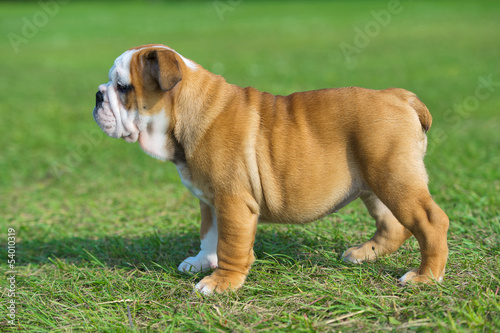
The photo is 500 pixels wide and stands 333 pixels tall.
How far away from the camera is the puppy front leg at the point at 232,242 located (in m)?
3.37

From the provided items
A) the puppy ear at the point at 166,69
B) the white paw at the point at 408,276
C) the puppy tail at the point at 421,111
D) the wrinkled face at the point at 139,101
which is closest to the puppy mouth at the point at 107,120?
the wrinkled face at the point at 139,101

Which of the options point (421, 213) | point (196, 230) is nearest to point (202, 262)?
point (196, 230)

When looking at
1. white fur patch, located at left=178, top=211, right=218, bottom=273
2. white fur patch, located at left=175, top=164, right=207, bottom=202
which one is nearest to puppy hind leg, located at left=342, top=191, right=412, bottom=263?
white fur patch, located at left=178, top=211, right=218, bottom=273

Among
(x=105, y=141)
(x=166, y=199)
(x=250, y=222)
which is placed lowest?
(x=105, y=141)

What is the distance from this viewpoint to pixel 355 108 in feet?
11.0

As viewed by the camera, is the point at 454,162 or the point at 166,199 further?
the point at 454,162

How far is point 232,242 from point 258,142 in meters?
0.66

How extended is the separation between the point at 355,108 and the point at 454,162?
12.5ft

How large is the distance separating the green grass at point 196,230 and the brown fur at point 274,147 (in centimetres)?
34

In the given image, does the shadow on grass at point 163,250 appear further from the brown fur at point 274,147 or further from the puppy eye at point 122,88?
the puppy eye at point 122,88

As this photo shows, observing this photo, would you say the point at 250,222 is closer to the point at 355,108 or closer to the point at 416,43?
the point at 355,108

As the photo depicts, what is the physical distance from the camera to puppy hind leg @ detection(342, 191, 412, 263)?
147 inches

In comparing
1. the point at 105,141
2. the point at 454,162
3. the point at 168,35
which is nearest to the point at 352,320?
the point at 454,162

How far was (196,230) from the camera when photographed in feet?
15.6
